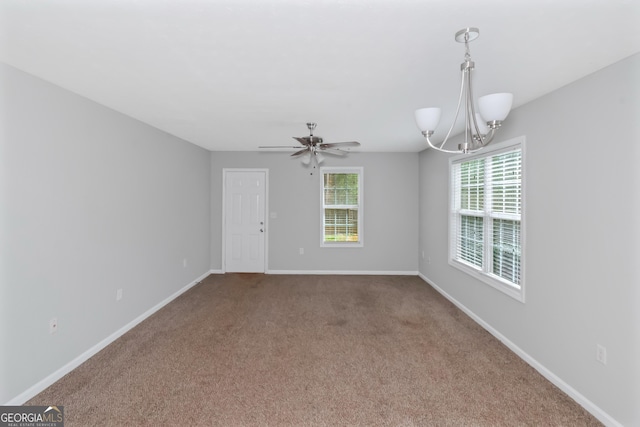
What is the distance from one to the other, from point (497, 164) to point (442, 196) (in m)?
1.48

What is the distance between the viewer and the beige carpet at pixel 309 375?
6.68ft

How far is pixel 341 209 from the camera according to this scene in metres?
5.82

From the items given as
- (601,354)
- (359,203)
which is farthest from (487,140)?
(359,203)

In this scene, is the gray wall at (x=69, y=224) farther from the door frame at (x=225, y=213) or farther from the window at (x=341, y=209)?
the window at (x=341, y=209)

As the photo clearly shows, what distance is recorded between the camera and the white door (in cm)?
575

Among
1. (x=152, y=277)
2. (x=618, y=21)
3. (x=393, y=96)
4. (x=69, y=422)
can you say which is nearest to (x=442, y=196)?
(x=393, y=96)

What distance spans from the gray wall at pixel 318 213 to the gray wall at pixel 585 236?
9.00 feet

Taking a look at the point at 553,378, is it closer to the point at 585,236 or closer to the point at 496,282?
the point at 496,282

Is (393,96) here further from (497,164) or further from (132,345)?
(132,345)

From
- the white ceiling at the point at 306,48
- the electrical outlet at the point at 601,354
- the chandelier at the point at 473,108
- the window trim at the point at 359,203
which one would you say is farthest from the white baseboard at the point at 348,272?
the chandelier at the point at 473,108

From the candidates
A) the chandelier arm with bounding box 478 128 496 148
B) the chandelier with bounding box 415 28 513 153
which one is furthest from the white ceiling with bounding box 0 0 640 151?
the chandelier arm with bounding box 478 128 496 148

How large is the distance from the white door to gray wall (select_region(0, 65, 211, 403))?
172 centimetres

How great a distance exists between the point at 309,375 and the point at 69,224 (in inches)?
91.3

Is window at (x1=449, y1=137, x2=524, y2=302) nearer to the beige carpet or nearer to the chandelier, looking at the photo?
the beige carpet
